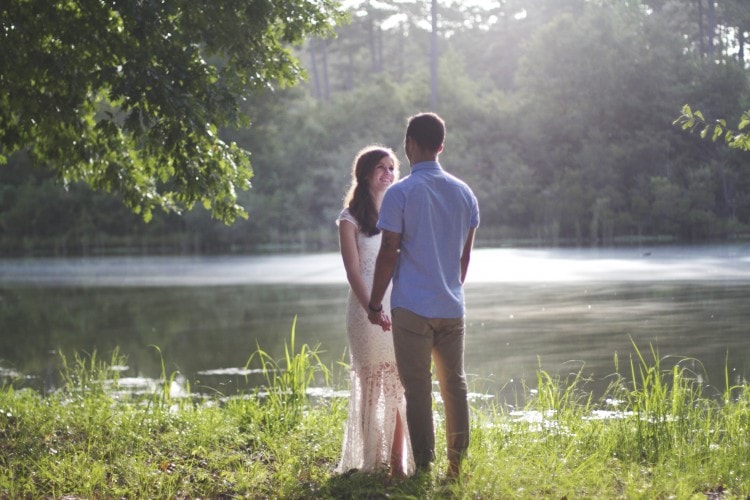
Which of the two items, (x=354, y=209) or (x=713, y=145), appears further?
(x=713, y=145)

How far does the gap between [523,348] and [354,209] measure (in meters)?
7.99

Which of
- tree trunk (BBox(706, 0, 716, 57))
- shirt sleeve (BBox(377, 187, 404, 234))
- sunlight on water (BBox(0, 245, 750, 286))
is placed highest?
tree trunk (BBox(706, 0, 716, 57))

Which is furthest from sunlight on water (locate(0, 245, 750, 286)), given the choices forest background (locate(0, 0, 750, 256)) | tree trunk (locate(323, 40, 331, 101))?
tree trunk (locate(323, 40, 331, 101))

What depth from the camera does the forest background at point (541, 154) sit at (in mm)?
41250

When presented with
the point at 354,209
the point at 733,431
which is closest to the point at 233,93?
the point at 354,209

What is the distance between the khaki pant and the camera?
4.70m

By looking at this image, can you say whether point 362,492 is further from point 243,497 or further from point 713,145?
point 713,145

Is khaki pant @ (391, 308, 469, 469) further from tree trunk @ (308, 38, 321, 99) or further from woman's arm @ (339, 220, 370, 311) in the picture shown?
tree trunk @ (308, 38, 321, 99)

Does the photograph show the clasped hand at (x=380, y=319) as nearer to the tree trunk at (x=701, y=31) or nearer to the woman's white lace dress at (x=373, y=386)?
the woman's white lace dress at (x=373, y=386)

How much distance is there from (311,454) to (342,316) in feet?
36.0

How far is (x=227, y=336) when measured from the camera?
48.9 ft

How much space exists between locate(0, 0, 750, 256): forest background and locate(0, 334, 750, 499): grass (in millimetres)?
33954

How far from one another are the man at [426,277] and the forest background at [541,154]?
35.8 m

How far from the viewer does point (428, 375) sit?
4.77 metres
